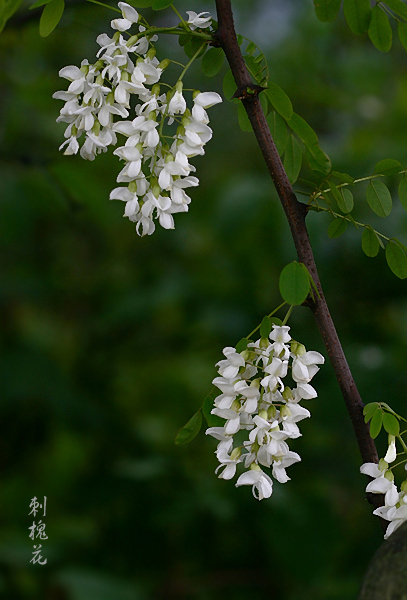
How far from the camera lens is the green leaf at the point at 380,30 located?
42 centimetres

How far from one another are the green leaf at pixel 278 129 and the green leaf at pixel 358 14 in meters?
0.08

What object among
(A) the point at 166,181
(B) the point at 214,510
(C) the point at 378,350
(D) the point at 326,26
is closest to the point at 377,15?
(A) the point at 166,181

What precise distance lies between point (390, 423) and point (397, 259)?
0.40ft

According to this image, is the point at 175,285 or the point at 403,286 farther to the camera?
the point at 175,285

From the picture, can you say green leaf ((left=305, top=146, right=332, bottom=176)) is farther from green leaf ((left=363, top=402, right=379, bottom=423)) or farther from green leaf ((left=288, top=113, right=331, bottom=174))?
green leaf ((left=363, top=402, right=379, bottom=423))

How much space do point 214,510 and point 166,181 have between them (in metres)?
0.98

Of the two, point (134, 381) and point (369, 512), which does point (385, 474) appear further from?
point (134, 381)

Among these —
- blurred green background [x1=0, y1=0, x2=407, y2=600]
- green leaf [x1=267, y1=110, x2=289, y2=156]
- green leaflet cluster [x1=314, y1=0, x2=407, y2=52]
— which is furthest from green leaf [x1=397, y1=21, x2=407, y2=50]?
blurred green background [x1=0, y1=0, x2=407, y2=600]

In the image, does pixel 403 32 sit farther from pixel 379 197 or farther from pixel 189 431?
pixel 189 431

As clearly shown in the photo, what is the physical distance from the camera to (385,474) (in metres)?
0.36

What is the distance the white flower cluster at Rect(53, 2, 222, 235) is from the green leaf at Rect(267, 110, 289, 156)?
103mm

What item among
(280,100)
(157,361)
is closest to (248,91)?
(280,100)

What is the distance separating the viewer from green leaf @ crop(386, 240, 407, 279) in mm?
425

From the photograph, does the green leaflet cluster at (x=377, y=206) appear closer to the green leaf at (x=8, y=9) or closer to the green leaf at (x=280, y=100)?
the green leaf at (x=280, y=100)
